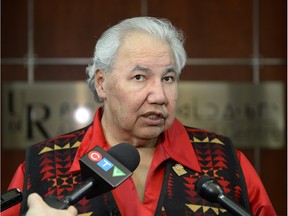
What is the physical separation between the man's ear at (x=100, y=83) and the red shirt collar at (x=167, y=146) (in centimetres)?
11

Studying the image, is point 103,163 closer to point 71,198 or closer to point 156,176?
point 71,198

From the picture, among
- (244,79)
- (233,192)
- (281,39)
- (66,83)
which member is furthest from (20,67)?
(233,192)

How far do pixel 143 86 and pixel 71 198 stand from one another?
690mm

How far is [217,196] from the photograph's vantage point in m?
1.32

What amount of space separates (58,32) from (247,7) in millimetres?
1481

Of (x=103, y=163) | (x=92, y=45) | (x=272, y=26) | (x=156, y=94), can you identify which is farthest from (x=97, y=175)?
(x=272, y=26)

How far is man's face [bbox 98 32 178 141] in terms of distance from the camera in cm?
181

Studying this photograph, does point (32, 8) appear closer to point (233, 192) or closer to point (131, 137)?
point (131, 137)

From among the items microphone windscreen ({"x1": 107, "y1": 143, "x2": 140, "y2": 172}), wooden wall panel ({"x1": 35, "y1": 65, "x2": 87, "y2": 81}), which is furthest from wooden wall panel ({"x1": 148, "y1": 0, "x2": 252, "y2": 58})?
microphone windscreen ({"x1": 107, "y1": 143, "x2": 140, "y2": 172})

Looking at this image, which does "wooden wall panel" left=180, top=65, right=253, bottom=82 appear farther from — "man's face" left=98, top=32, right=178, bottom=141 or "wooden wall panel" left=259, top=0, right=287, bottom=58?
"man's face" left=98, top=32, right=178, bottom=141

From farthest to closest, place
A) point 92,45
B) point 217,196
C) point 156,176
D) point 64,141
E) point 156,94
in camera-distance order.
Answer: point 92,45 < point 64,141 < point 156,176 < point 156,94 < point 217,196

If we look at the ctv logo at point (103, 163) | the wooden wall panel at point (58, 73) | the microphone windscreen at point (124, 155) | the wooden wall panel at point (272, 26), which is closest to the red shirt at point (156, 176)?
the microphone windscreen at point (124, 155)

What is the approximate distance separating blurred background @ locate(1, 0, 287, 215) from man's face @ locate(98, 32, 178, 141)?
235 cm

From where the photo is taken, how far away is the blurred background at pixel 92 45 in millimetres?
4203
